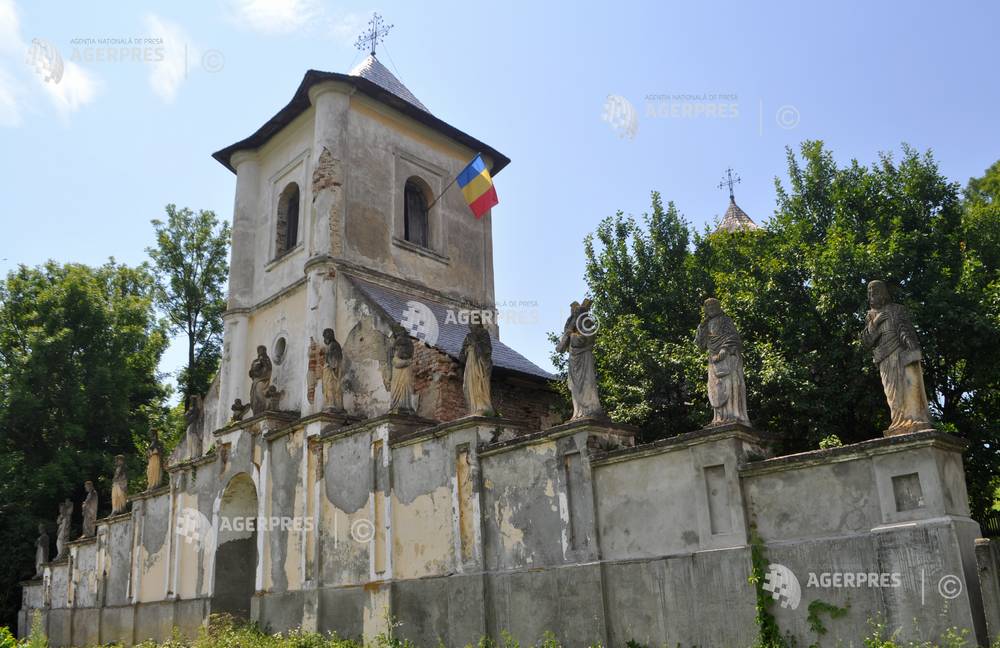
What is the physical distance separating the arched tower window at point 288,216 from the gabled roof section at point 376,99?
1.73 meters

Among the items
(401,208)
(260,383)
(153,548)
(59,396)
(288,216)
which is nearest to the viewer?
(260,383)

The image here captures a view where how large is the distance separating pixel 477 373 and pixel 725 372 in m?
4.38

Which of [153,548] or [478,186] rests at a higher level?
[478,186]

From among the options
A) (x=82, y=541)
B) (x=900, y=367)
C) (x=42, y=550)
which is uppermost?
(x=900, y=367)

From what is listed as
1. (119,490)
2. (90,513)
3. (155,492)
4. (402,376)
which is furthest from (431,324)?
(90,513)

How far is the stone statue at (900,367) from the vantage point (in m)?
8.45

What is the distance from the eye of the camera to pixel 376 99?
20.2 metres

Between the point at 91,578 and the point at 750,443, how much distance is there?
2132cm

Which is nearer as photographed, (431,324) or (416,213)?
(431,324)

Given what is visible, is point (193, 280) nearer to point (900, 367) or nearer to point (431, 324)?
point (431, 324)

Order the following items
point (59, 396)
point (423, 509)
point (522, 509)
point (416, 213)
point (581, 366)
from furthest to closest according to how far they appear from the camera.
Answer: point (59, 396) → point (416, 213) → point (423, 509) → point (522, 509) → point (581, 366)

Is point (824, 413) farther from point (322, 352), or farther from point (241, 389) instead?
point (241, 389)

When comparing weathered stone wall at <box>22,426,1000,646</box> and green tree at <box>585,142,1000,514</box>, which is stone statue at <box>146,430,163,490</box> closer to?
weathered stone wall at <box>22,426,1000,646</box>

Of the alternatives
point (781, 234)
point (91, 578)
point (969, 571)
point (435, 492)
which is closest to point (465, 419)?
point (435, 492)
